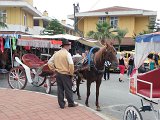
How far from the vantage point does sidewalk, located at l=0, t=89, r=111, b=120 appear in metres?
6.97

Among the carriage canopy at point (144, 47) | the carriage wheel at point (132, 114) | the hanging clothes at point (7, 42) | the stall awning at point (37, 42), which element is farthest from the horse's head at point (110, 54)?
the hanging clothes at point (7, 42)

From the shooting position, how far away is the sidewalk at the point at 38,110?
697 centimetres

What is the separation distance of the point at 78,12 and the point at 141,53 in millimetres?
35346

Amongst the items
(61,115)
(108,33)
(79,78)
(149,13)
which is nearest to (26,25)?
(108,33)

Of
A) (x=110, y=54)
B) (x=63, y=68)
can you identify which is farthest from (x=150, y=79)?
(x=63, y=68)

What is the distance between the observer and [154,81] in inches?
284

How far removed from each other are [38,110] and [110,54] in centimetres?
257

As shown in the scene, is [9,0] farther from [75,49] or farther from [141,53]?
[141,53]

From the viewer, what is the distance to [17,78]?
11508 mm

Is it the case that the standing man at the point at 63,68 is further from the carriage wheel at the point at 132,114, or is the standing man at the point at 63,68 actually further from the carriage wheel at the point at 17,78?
the carriage wheel at the point at 17,78

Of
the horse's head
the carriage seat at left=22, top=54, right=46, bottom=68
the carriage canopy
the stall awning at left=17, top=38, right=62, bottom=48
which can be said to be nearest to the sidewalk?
the horse's head

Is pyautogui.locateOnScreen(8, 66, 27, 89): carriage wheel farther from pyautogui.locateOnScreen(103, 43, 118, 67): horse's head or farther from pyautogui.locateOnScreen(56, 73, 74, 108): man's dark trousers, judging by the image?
pyautogui.locateOnScreen(103, 43, 118, 67): horse's head

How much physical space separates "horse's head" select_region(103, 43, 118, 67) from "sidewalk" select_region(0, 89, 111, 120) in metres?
1.54

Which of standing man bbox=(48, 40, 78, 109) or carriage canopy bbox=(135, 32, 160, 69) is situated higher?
carriage canopy bbox=(135, 32, 160, 69)
